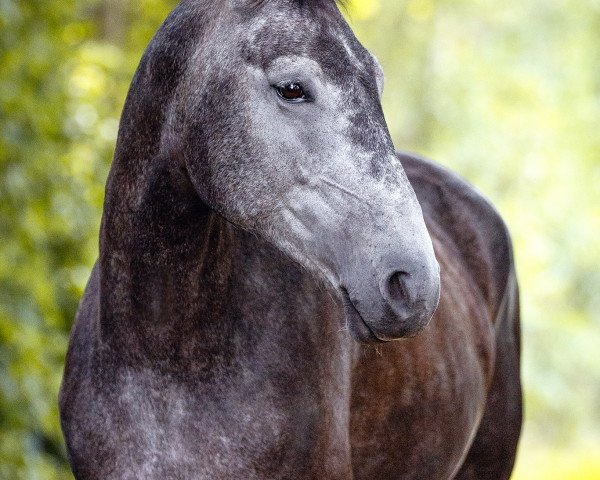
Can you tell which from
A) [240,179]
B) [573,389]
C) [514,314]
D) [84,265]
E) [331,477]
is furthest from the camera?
[573,389]

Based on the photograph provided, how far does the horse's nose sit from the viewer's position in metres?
2.03

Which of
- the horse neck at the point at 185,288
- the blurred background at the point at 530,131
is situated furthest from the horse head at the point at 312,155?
the blurred background at the point at 530,131

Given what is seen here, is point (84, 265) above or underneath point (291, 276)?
underneath

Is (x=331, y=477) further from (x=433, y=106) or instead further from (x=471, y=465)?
(x=433, y=106)

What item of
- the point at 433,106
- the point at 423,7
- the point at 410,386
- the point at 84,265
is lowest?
the point at 84,265

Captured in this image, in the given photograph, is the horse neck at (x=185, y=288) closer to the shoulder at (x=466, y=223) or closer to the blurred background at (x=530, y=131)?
the shoulder at (x=466, y=223)

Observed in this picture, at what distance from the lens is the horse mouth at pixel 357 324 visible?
2.13 meters

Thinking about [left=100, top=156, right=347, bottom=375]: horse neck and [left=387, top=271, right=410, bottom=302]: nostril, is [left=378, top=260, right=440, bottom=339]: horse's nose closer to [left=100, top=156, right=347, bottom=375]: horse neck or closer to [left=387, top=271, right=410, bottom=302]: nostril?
[left=387, top=271, right=410, bottom=302]: nostril

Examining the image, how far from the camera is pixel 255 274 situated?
2.58 m


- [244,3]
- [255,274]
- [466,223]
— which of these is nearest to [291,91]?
[244,3]

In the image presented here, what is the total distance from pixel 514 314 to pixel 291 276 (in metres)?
→ 1.71

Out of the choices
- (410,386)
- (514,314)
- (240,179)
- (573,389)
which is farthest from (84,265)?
(573,389)

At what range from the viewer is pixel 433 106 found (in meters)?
10.8

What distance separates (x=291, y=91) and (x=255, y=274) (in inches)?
22.8
